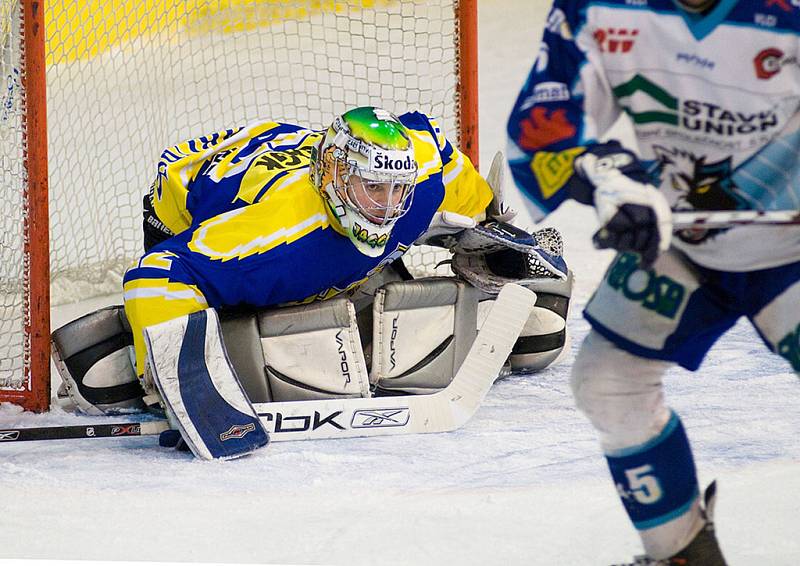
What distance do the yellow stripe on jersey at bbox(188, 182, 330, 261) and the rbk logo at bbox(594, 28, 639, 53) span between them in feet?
4.27

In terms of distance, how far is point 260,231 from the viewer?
300cm

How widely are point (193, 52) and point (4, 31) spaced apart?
4.15 feet

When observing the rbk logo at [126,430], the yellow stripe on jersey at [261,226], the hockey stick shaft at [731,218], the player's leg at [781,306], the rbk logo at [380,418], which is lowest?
the rbk logo at [380,418]

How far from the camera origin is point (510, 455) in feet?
9.47

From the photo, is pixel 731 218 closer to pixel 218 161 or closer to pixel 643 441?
pixel 643 441

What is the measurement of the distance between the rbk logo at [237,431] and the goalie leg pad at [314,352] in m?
0.23

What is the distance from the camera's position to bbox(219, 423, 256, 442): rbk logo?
2855 millimetres

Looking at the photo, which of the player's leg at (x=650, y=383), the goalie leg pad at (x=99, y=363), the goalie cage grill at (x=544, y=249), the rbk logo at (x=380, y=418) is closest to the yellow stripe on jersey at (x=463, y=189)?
the goalie cage grill at (x=544, y=249)

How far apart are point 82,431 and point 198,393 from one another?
31 centimetres

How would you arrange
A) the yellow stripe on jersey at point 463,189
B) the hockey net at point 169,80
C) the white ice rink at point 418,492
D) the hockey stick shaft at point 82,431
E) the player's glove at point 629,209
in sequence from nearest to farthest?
the player's glove at point 629,209 → the white ice rink at point 418,492 → the hockey stick shaft at point 82,431 → the yellow stripe on jersey at point 463,189 → the hockey net at point 169,80

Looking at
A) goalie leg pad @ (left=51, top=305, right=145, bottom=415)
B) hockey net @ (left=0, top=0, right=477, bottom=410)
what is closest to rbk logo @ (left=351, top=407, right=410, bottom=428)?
goalie leg pad @ (left=51, top=305, right=145, bottom=415)

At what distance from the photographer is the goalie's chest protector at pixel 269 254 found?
9.74 feet

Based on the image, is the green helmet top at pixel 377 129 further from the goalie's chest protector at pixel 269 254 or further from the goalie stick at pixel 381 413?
the goalie stick at pixel 381 413

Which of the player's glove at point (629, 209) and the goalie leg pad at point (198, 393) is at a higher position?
the player's glove at point (629, 209)
